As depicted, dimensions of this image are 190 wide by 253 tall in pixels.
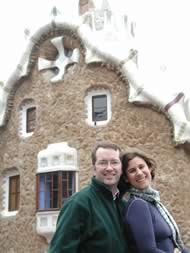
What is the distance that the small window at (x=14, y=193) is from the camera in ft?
41.7

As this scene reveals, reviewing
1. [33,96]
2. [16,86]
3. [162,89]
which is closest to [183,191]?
[162,89]

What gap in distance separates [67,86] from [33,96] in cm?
117

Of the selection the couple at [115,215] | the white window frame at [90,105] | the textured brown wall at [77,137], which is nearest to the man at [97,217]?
the couple at [115,215]

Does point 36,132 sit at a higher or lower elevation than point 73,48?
lower

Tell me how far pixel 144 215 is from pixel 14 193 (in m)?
10.8

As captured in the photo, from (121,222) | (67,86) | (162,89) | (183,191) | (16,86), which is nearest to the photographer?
(121,222)

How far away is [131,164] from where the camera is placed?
2.71m

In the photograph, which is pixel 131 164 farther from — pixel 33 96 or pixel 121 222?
pixel 33 96

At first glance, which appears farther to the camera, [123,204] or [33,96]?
[33,96]

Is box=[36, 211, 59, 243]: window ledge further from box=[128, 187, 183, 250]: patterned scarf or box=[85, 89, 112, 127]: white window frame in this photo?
box=[128, 187, 183, 250]: patterned scarf

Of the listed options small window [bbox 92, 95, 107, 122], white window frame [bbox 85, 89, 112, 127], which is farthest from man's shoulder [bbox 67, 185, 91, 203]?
small window [bbox 92, 95, 107, 122]

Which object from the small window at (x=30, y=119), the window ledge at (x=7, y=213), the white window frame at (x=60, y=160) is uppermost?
the small window at (x=30, y=119)

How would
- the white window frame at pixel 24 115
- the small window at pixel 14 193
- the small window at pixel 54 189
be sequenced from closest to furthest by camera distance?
the small window at pixel 54 189, the small window at pixel 14 193, the white window frame at pixel 24 115

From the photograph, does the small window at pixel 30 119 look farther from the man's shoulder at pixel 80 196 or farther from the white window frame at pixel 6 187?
the man's shoulder at pixel 80 196
